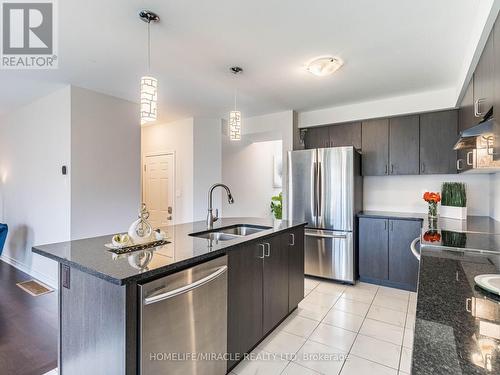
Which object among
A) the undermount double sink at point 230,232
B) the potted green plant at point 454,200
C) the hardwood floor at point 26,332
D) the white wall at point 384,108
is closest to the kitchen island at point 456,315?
the undermount double sink at point 230,232

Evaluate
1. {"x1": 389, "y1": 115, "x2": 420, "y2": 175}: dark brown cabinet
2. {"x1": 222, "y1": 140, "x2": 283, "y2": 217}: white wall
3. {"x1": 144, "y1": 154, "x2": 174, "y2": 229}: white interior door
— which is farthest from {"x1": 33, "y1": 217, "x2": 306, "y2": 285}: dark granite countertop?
{"x1": 222, "y1": 140, "x2": 283, "y2": 217}: white wall

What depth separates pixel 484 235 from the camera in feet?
7.14

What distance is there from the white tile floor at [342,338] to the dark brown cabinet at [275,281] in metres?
0.17

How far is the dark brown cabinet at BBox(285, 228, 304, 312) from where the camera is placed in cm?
257

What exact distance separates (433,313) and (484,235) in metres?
1.87

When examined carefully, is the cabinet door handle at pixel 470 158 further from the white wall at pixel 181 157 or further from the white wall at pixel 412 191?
the white wall at pixel 181 157

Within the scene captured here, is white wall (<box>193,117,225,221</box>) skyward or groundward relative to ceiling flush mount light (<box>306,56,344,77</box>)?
groundward

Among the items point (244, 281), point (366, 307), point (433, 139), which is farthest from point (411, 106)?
point (244, 281)

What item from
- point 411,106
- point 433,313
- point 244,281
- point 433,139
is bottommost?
point 244,281

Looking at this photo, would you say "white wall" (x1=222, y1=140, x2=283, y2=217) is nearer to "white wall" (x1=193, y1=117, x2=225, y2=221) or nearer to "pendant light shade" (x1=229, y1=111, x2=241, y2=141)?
"white wall" (x1=193, y1=117, x2=225, y2=221)

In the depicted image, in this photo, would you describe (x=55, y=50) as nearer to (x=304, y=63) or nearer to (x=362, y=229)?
(x=304, y=63)

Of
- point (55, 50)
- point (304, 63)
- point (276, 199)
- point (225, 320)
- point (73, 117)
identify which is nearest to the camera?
point (225, 320)

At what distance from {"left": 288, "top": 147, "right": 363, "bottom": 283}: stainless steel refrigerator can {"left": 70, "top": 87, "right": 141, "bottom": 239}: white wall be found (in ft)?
7.61

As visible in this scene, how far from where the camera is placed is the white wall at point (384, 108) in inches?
130
